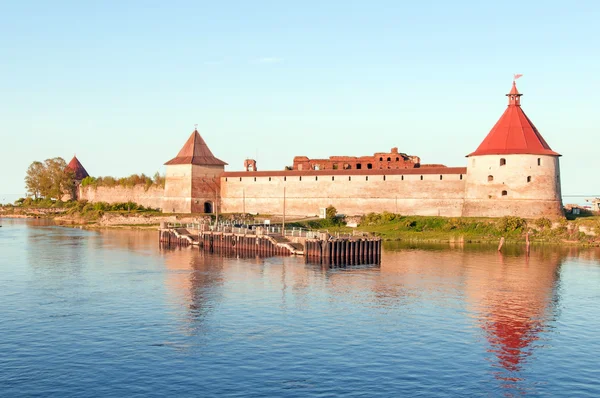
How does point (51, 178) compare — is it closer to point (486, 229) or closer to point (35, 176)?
point (35, 176)

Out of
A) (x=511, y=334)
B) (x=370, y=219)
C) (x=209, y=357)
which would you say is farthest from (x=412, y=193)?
(x=209, y=357)

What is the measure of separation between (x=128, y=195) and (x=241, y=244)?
107 ft

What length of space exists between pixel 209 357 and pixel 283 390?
10.3 feet

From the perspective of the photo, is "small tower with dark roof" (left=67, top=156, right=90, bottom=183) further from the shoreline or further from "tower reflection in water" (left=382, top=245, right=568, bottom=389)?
"tower reflection in water" (left=382, top=245, right=568, bottom=389)

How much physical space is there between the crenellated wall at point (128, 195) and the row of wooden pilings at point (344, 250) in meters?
33.6

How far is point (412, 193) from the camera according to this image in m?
55.8

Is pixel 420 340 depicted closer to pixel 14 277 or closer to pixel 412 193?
pixel 14 277

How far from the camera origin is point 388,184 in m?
56.9

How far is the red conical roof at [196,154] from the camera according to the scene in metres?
64.3

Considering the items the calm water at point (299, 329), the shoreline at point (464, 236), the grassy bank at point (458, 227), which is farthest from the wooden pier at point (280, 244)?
the shoreline at point (464, 236)

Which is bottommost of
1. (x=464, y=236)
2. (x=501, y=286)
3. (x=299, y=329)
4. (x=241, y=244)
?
(x=299, y=329)

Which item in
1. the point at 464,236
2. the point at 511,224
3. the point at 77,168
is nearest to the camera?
the point at 511,224

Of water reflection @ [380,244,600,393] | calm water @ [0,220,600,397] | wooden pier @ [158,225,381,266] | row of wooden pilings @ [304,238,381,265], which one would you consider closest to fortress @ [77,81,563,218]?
water reflection @ [380,244,600,393]

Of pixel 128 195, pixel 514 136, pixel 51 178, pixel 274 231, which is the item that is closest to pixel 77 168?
pixel 51 178
